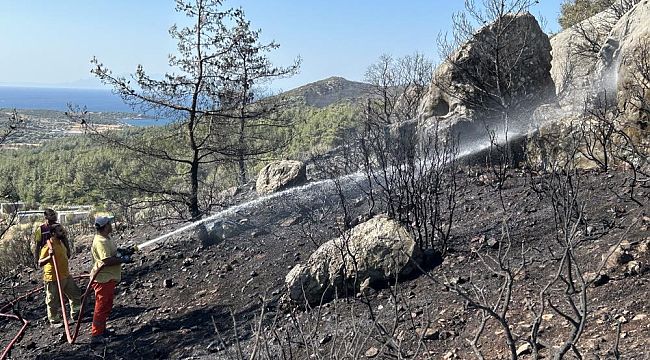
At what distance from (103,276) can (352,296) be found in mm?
2790

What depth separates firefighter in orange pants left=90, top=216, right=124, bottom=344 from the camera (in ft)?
20.4

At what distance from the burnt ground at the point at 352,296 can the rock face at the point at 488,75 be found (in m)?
1.96

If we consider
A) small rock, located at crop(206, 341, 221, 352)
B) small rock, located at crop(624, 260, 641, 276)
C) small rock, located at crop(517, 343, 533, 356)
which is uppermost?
small rock, located at crop(624, 260, 641, 276)

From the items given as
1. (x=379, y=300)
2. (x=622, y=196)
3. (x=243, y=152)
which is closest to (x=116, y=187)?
(x=243, y=152)

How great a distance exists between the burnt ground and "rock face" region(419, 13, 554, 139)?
1.96 m

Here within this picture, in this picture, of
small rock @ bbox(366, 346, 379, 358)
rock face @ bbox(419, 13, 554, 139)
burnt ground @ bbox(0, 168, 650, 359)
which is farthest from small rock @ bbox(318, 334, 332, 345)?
rock face @ bbox(419, 13, 554, 139)

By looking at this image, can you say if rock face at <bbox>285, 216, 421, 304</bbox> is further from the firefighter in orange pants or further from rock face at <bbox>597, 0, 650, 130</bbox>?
rock face at <bbox>597, 0, 650, 130</bbox>

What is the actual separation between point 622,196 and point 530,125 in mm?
4487

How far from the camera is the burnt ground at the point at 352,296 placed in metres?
3.74

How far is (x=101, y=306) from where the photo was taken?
245 inches

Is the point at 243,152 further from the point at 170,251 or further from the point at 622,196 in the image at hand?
the point at 622,196

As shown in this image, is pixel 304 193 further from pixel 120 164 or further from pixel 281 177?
pixel 120 164

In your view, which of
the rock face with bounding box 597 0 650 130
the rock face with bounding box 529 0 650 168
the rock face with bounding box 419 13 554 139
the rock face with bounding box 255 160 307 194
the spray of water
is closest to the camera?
the rock face with bounding box 597 0 650 130

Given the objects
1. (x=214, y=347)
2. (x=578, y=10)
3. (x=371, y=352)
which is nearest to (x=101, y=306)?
(x=214, y=347)
